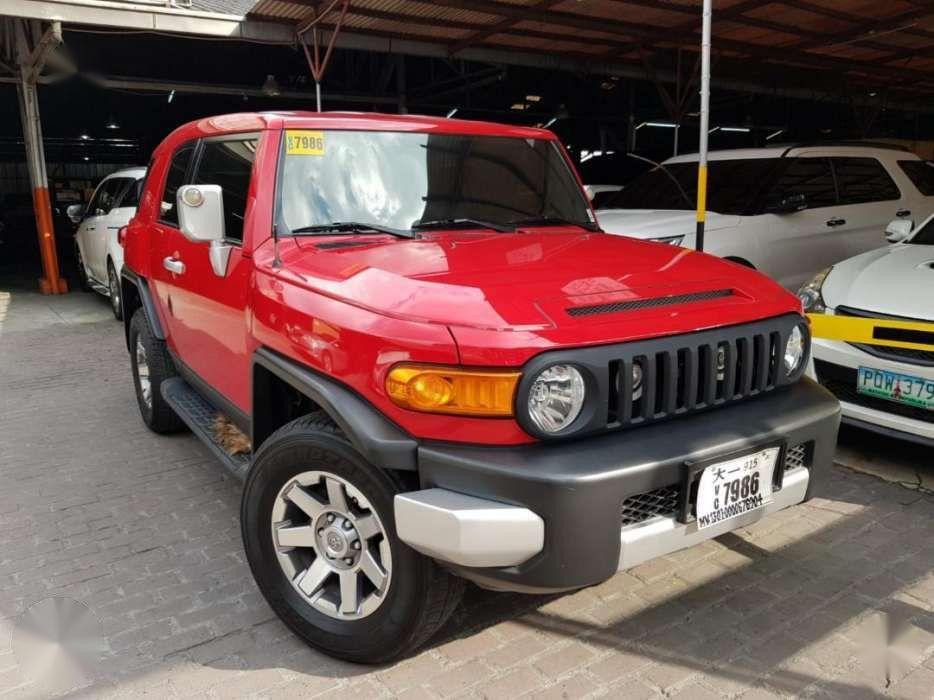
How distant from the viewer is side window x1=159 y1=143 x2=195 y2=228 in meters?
3.91

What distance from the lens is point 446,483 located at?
203cm

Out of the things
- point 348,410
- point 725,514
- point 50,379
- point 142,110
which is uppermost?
point 142,110

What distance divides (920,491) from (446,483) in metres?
2.93

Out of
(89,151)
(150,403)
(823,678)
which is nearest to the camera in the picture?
(823,678)

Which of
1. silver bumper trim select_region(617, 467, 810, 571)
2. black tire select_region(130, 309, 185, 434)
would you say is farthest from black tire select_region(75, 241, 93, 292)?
silver bumper trim select_region(617, 467, 810, 571)

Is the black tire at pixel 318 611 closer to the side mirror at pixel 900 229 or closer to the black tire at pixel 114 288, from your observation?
the side mirror at pixel 900 229

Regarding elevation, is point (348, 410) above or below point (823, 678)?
above

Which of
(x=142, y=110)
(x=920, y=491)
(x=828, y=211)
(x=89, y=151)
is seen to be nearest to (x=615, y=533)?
(x=920, y=491)

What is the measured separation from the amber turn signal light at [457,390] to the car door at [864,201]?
560 cm

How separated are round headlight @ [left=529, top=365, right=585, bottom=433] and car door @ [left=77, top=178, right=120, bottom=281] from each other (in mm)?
8015

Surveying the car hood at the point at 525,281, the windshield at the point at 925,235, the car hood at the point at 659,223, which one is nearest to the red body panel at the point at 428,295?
the car hood at the point at 525,281

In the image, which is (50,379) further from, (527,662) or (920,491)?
(920,491)

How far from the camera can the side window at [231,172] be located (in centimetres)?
304

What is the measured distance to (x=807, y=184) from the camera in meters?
6.52
